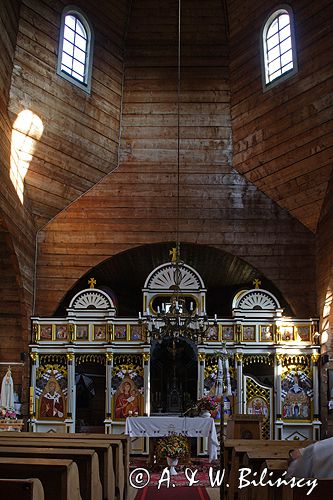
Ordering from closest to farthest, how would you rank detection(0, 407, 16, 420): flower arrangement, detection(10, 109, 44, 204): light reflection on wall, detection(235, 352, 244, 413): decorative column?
detection(0, 407, 16, 420): flower arrangement < detection(10, 109, 44, 204): light reflection on wall < detection(235, 352, 244, 413): decorative column

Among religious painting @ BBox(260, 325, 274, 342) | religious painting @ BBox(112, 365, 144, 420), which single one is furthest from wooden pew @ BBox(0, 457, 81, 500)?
religious painting @ BBox(260, 325, 274, 342)

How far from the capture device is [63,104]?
18359mm

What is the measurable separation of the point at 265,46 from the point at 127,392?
1023 centimetres

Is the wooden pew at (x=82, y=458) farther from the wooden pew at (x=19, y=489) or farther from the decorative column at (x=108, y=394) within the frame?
the decorative column at (x=108, y=394)

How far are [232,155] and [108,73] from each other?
437 centimetres

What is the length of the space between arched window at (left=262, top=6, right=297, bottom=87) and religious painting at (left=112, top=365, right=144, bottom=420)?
871cm

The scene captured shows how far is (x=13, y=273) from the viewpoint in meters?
17.9

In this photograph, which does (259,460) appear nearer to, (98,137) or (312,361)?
(312,361)

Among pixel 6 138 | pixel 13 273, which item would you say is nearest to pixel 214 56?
pixel 6 138

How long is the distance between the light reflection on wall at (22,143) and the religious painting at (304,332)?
8.35 m

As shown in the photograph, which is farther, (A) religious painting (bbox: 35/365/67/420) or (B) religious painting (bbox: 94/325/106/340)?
(B) religious painting (bbox: 94/325/106/340)

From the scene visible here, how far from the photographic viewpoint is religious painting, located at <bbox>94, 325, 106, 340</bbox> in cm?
1867

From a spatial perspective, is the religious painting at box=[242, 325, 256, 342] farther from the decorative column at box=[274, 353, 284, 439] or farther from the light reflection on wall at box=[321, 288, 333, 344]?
the light reflection on wall at box=[321, 288, 333, 344]

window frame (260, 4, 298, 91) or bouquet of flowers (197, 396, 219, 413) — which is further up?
window frame (260, 4, 298, 91)
